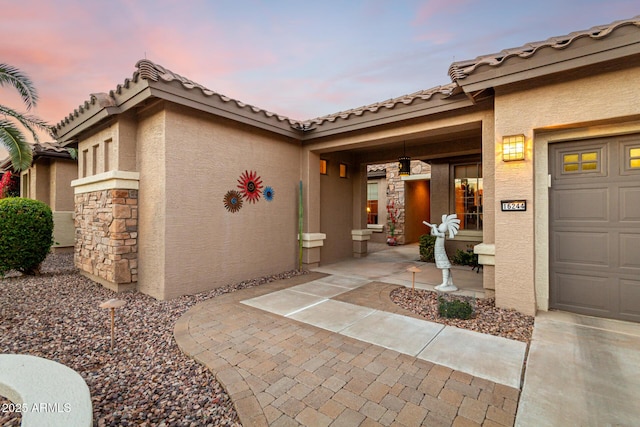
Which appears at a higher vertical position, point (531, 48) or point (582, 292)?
point (531, 48)

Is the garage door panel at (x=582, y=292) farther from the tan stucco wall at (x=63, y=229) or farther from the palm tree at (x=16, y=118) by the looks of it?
the tan stucco wall at (x=63, y=229)

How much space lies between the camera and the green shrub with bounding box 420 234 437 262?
8.55 metres

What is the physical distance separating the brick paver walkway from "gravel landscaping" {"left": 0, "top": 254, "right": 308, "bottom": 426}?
19 centimetres

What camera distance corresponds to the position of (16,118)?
6.34 m

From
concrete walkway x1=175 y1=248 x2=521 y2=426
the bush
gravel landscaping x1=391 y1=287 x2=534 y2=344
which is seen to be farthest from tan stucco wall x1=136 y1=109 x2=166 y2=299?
gravel landscaping x1=391 y1=287 x2=534 y2=344

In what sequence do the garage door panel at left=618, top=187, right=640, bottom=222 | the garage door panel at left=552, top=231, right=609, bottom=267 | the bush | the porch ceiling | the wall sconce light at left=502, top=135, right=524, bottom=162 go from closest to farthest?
the garage door panel at left=618, top=187, right=640, bottom=222 → the garage door panel at left=552, top=231, right=609, bottom=267 → the wall sconce light at left=502, top=135, right=524, bottom=162 → the bush → the porch ceiling

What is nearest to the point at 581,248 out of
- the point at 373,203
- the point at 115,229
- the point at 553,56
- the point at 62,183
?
the point at 553,56

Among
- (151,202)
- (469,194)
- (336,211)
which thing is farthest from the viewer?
(469,194)

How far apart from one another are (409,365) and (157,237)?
438cm

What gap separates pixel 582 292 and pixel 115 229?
7.49 meters

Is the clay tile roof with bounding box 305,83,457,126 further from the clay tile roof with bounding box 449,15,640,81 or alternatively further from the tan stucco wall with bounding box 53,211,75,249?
the tan stucco wall with bounding box 53,211,75,249

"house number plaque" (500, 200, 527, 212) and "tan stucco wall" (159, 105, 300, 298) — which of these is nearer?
"house number plaque" (500, 200, 527, 212)

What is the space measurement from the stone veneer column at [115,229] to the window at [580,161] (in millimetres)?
7084

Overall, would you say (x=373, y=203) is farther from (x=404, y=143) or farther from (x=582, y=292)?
(x=582, y=292)
